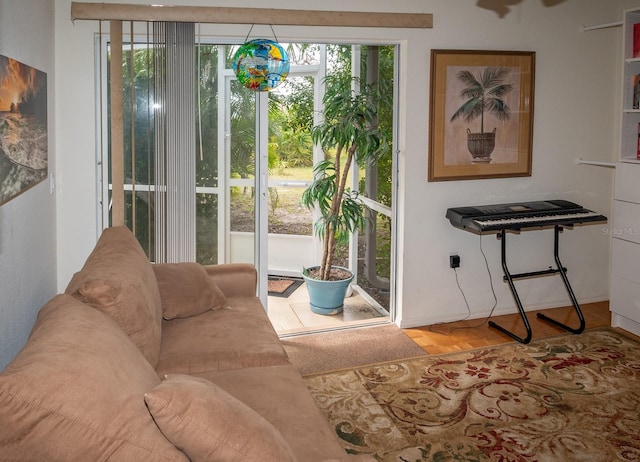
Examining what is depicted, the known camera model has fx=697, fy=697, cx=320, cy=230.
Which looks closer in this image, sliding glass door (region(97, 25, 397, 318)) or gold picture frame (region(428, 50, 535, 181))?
sliding glass door (region(97, 25, 397, 318))

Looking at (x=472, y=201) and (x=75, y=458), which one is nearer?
(x=75, y=458)

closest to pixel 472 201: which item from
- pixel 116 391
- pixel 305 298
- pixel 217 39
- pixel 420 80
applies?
pixel 420 80

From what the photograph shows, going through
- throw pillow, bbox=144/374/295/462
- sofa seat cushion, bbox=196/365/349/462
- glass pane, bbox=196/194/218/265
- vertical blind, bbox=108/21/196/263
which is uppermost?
vertical blind, bbox=108/21/196/263

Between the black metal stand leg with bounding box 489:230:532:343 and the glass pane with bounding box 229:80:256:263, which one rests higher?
the glass pane with bounding box 229:80:256:263

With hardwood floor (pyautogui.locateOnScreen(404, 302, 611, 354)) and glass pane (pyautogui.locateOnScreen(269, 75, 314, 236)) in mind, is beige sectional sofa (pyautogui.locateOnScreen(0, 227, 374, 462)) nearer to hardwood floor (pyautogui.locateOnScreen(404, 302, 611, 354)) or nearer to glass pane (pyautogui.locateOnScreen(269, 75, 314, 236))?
hardwood floor (pyautogui.locateOnScreen(404, 302, 611, 354))

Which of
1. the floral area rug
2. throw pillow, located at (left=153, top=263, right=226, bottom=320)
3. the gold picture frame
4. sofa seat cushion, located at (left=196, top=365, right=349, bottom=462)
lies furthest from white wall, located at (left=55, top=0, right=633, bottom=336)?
sofa seat cushion, located at (left=196, top=365, right=349, bottom=462)

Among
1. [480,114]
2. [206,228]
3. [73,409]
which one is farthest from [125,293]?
[480,114]

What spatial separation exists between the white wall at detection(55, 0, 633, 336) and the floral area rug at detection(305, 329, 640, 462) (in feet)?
2.47

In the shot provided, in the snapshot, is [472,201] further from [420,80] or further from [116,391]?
[116,391]

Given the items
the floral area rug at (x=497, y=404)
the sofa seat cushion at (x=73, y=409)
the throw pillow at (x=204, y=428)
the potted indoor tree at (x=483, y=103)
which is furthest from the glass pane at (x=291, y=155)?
the throw pillow at (x=204, y=428)

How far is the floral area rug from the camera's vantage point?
3131 millimetres

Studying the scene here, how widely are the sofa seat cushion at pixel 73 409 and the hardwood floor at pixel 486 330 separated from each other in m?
2.91

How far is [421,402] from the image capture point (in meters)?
3.61

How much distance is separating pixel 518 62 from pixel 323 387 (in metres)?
2.65
